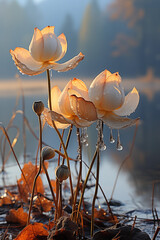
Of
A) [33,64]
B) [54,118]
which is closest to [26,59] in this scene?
Answer: [33,64]

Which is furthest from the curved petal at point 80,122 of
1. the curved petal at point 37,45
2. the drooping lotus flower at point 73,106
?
the curved petal at point 37,45

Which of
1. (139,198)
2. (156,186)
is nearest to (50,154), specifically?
(139,198)

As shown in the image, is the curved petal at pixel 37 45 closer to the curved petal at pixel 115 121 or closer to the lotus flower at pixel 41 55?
the lotus flower at pixel 41 55

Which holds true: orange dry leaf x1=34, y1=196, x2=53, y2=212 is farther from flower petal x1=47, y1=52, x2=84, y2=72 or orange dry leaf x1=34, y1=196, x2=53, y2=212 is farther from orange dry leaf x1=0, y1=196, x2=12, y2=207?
flower petal x1=47, y1=52, x2=84, y2=72

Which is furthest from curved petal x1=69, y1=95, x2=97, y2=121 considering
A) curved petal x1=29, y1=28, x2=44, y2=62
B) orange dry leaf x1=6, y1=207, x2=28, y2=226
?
orange dry leaf x1=6, y1=207, x2=28, y2=226

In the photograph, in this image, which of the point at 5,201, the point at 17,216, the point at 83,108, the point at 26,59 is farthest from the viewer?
the point at 5,201

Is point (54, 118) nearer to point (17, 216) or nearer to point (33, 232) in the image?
point (33, 232)
